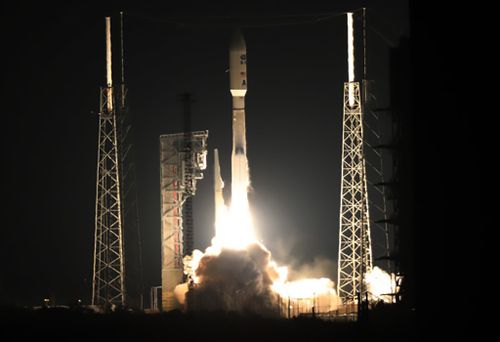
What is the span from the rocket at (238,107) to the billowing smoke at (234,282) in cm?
366

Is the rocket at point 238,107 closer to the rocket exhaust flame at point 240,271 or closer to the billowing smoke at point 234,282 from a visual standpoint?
the rocket exhaust flame at point 240,271

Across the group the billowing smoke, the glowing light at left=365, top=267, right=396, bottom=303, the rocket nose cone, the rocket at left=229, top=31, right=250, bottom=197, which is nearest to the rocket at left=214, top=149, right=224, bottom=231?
the rocket at left=229, top=31, right=250, bottom=197

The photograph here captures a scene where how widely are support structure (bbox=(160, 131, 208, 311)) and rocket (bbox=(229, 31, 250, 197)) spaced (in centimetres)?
299

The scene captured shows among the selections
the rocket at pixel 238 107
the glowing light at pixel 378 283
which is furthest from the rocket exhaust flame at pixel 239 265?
the glowing light at pixel 378 283

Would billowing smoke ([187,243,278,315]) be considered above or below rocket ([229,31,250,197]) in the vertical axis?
below

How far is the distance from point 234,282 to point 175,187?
6.69m

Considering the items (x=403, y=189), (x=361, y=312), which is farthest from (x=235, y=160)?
(x=361, y=312)

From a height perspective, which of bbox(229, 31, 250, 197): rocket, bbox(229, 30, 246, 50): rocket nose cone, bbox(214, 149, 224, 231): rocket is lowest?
bbox(214, 149, 224, 231): rocket

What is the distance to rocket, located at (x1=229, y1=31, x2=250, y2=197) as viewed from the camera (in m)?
64.6

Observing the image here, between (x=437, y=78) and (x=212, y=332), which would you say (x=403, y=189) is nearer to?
(x=212, y=332)

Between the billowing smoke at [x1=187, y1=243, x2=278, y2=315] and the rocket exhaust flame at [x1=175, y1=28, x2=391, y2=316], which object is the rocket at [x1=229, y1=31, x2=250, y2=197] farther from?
the billowing smoke at [x1=187, y1=243, x2=278, y2=315]

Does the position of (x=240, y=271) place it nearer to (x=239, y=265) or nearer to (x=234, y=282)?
(x=239, y=265)

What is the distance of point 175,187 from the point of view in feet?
226

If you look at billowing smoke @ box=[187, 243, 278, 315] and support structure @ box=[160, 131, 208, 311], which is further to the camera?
support structure @ box=[160, 131, 208, 311]
